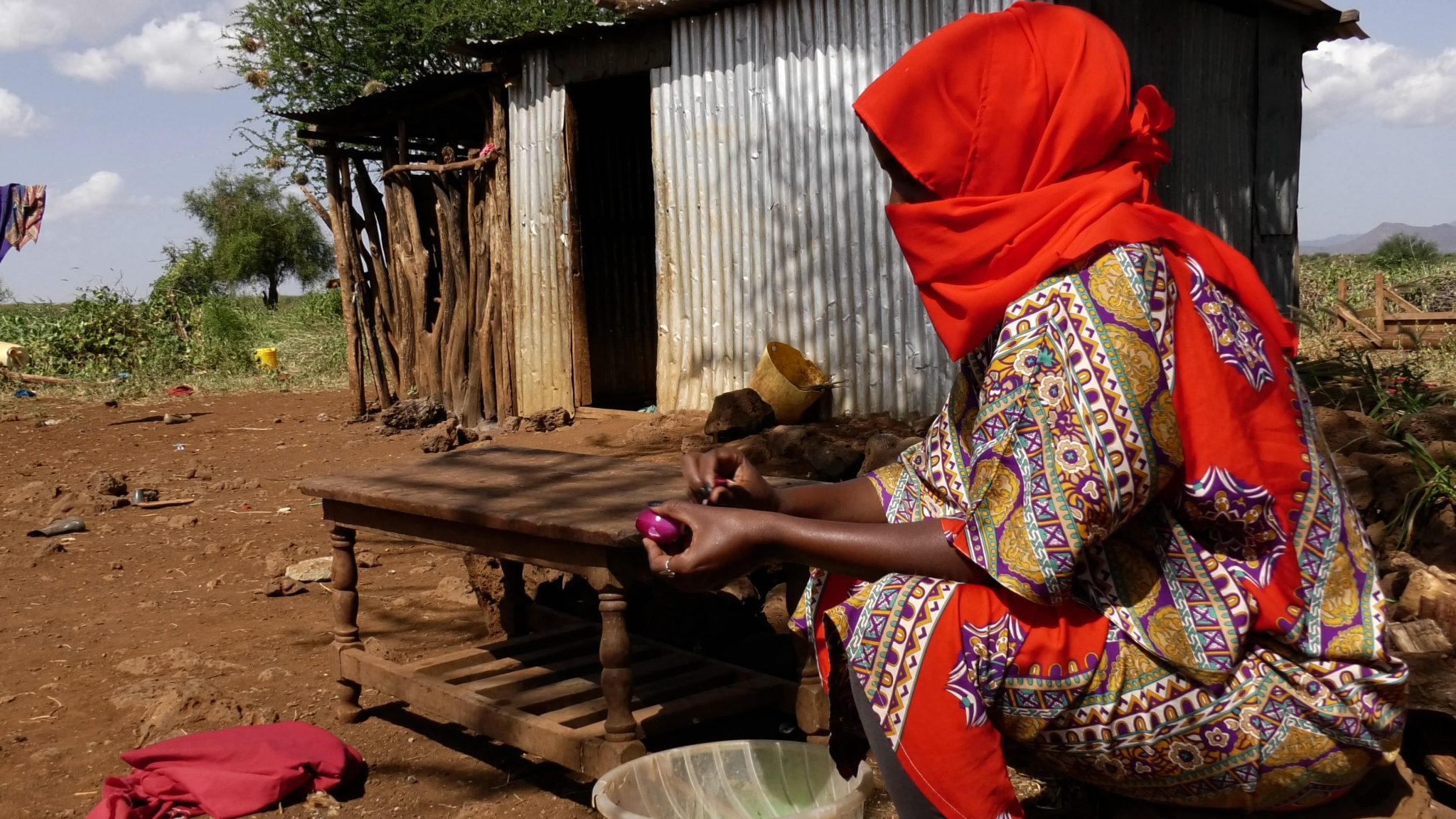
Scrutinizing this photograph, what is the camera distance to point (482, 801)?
129 inches

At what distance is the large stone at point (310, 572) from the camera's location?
18.1 feet

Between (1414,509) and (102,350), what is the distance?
15.5 metres

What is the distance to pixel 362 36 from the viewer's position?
789 inches

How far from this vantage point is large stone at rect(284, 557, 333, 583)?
18.1 ft

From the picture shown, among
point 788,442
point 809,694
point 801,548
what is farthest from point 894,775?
point 788,442

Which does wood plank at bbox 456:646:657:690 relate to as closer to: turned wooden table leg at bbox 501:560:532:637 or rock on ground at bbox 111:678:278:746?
turned wooden table leg at bbox 501:560:532:637

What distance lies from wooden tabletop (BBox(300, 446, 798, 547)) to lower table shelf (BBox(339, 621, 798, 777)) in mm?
523

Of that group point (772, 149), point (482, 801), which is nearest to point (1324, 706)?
point (482, 801)

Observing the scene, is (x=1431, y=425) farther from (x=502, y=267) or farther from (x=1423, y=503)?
(x=502, y=267)

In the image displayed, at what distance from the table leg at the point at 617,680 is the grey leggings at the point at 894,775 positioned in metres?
1.14

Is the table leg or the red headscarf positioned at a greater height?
the red headscarf

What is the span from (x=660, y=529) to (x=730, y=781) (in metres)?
1.18

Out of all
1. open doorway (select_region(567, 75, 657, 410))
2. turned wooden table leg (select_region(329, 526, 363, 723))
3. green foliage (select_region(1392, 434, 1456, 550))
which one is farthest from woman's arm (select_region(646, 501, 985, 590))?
open doorway (select_region(567, 75, 657, 410))

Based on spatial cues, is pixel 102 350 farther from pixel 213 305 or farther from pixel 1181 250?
pixel 1181 250
